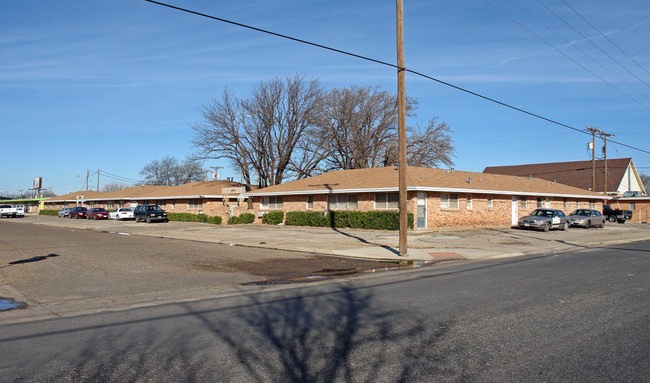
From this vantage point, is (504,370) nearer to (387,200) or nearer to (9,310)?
(9,310)

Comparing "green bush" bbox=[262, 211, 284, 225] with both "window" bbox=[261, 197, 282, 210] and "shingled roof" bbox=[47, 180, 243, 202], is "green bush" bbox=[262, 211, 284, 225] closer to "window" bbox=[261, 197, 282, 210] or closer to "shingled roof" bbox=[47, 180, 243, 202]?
"window" bbox=[261, 197, 282, 210]

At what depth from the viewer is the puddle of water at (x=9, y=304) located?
8.86m

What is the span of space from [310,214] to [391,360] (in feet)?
95.8

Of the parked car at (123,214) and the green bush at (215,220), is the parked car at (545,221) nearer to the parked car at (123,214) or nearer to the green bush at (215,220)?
the green bush at (215,220)

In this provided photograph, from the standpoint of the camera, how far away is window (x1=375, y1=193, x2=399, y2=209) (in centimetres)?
3120

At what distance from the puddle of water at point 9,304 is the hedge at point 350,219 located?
21.7 metres

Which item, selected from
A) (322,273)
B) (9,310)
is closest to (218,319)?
(9,310)

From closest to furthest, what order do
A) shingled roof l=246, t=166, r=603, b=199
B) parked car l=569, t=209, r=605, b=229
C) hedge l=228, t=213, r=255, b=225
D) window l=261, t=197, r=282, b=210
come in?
shingled roof l=246, t=166, r=603, b=199
parked car l=569, t=209, r=605, b=229
window l=261, t=197, r=282, b=210
hedge l=228, t=213, r=255, b=225

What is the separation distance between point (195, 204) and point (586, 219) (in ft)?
117

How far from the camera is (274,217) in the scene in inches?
1484

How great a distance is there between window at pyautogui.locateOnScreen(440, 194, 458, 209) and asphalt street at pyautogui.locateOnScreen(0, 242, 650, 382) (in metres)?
21.1

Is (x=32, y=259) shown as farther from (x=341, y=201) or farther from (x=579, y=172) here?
(x=579, y=172)

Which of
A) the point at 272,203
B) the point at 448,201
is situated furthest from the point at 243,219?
the point at 448,201

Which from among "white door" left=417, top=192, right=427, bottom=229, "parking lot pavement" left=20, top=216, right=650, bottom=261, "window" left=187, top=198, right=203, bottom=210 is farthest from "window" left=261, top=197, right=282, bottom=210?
"white door" left=417, top=192, right=427, bottom=229
